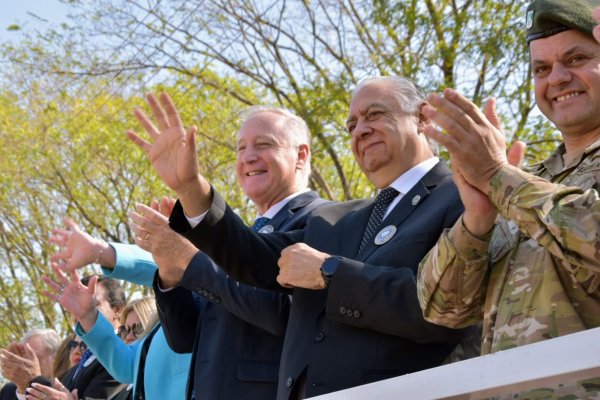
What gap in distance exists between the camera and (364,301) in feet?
12.2

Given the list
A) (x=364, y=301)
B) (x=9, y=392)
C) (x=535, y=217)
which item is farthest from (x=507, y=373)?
(x=9, y=392)

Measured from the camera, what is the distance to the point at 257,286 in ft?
14.6

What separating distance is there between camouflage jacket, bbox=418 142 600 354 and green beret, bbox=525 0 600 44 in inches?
14.4

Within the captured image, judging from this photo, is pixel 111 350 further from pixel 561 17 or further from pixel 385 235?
pixel 561 17

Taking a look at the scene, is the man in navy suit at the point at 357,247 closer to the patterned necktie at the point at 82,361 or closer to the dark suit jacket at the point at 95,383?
the dark suit jacket at the point at 95,383

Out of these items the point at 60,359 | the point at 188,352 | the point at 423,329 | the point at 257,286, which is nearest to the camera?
the point at 423,329

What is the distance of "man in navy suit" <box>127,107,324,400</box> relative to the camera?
15.2 ft

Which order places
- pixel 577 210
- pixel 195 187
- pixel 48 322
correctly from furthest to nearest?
pixel 48 322 < pixel 195 187 < pixel 577 210

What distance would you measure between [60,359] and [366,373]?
15.2ft

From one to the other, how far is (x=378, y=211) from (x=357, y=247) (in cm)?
17

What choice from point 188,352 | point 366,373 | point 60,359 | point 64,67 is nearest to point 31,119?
point 64,67

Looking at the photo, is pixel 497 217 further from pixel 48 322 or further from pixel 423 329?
pixel 48 322

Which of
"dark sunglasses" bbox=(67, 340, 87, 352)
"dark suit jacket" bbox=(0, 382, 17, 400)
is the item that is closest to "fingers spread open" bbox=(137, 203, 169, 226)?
"dark sunglasses" bbox=(67, 340, 87, 352)

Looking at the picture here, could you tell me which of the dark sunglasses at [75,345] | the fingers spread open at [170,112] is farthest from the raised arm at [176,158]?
the dark sunglasses at [75,345]
